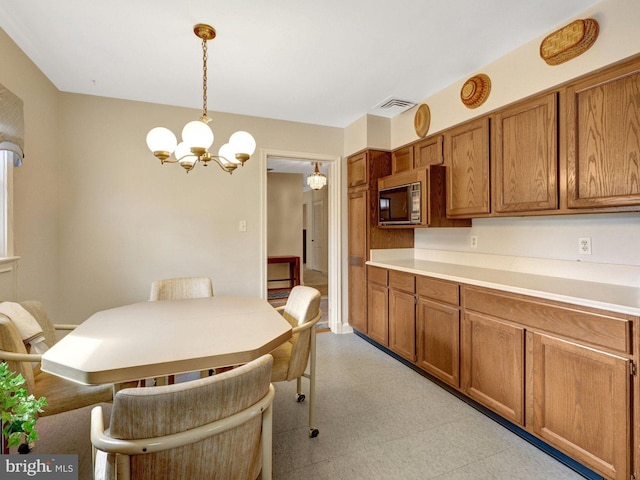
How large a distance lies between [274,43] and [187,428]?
87.4 inches

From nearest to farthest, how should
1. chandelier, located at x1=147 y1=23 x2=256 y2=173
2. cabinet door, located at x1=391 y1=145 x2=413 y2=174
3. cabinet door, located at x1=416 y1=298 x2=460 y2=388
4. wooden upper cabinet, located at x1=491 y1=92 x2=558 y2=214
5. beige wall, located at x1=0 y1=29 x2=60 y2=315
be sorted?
chandelier, located at x1=147 y1=23 x2=256 y2=173 < wooden upper cabinet, located at x1=491 y1=92 x2=558 y2=214 < beige wall, located at x1=0 y1=29 x2=60 y2=315 < cabinet door, located at x1=416 y1=298 x2=460 y2=388 < cabinet door, located at x1=391 y1=145 x2=413 y2=174

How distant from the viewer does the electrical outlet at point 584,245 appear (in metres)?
2.00

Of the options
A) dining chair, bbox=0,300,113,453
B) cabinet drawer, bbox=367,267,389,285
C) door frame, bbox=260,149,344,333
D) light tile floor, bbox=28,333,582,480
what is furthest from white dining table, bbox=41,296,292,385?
door frame, bbox=260,149,344,333

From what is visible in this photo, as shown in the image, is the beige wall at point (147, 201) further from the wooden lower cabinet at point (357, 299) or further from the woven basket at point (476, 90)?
the wooden lower cabinet at point (357, 299)

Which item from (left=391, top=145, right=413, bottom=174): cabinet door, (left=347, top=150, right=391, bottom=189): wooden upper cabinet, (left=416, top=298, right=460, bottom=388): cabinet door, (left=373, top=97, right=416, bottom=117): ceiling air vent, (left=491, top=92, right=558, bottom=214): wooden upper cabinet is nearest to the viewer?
(left=491, top=92, right=558, bottom=214): wooden upper cabinet

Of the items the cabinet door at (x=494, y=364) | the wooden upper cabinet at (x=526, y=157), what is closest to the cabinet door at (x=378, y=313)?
the cabinet door at (x=494, y=364)

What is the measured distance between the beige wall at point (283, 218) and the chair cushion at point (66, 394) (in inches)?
189

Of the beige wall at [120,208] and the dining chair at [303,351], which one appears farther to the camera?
the beige wall at [120,208]

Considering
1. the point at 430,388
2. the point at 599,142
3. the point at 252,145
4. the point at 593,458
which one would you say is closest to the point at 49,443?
the point at 252,145

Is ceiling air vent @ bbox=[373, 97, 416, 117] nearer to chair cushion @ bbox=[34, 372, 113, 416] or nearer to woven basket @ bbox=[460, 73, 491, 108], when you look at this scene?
woven basket @ bbox=[460, 73, 491, 108]

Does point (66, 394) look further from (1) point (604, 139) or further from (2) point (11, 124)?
(1) point (604, 139)

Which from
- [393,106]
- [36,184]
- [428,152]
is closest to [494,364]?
[428,152]

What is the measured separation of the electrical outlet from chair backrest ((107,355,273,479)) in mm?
2137

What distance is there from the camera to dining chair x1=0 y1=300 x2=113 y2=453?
4.33 feet
